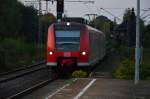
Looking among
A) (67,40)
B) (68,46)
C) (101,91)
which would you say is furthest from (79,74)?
(101,91)

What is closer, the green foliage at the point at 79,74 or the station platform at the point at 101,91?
the station platform at the point at 101,91

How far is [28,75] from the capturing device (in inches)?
1190

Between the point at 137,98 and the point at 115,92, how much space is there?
1.96 metres

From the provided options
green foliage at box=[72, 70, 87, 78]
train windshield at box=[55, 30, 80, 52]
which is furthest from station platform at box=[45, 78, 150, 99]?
train windshield at box=[55, 30, 80, 52]

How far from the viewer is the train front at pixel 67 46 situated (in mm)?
27422

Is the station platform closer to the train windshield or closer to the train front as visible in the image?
the train front

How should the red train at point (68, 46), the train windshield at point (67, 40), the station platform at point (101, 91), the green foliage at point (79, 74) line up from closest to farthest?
the station platform at point (101, 91), the green foliage at point (79, 74), the red train at point (68, 46), the train windshield at point (67, 40)

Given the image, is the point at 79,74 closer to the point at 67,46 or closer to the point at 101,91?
the point at 67,46

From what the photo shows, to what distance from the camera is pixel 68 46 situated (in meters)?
27.5

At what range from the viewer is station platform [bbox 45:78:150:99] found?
16.2 metres

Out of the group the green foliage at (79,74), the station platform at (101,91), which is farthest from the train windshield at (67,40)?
the station platform at (101,91)

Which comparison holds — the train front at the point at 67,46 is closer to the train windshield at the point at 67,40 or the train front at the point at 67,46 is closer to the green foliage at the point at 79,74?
the train windshield at the point at 67,40

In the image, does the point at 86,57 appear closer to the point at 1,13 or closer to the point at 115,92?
the point at 115,92

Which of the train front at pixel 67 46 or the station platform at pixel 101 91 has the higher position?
the train front at pixel 67 46
